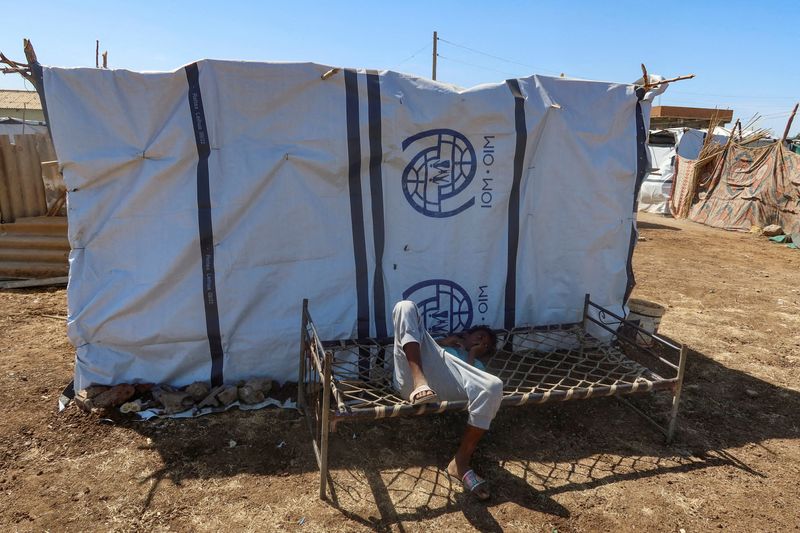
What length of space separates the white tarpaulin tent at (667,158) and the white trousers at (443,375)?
15577mm

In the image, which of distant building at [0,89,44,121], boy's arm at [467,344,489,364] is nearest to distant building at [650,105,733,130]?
boy's arm at [467,344,489,364]

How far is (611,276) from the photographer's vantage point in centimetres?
462

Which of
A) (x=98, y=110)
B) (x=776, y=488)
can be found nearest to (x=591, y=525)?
(x=776, y=488)

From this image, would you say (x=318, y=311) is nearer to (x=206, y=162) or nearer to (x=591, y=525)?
(x=206, y=162)

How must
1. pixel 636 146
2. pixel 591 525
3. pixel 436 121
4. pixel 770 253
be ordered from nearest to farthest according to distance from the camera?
pixel 591 525
pixel 436 121
pixel 636 146
pixel 770 253

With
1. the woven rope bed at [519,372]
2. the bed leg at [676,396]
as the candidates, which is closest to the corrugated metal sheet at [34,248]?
the woven rope bed at [519,372]

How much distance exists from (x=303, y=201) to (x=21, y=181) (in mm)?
5762

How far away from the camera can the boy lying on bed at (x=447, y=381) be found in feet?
9.45

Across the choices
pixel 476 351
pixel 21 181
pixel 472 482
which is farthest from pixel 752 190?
pixel 21 181

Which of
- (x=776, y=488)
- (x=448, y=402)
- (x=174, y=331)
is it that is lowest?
(x=776, y=488)

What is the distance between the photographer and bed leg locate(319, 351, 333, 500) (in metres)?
2.64

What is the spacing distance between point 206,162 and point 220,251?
0.62 meters

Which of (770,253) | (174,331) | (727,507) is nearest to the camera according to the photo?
(727,507)

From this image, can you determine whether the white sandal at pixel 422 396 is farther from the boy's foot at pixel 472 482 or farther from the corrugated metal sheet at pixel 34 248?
the corrugated metal sheet at pixel 34 248
